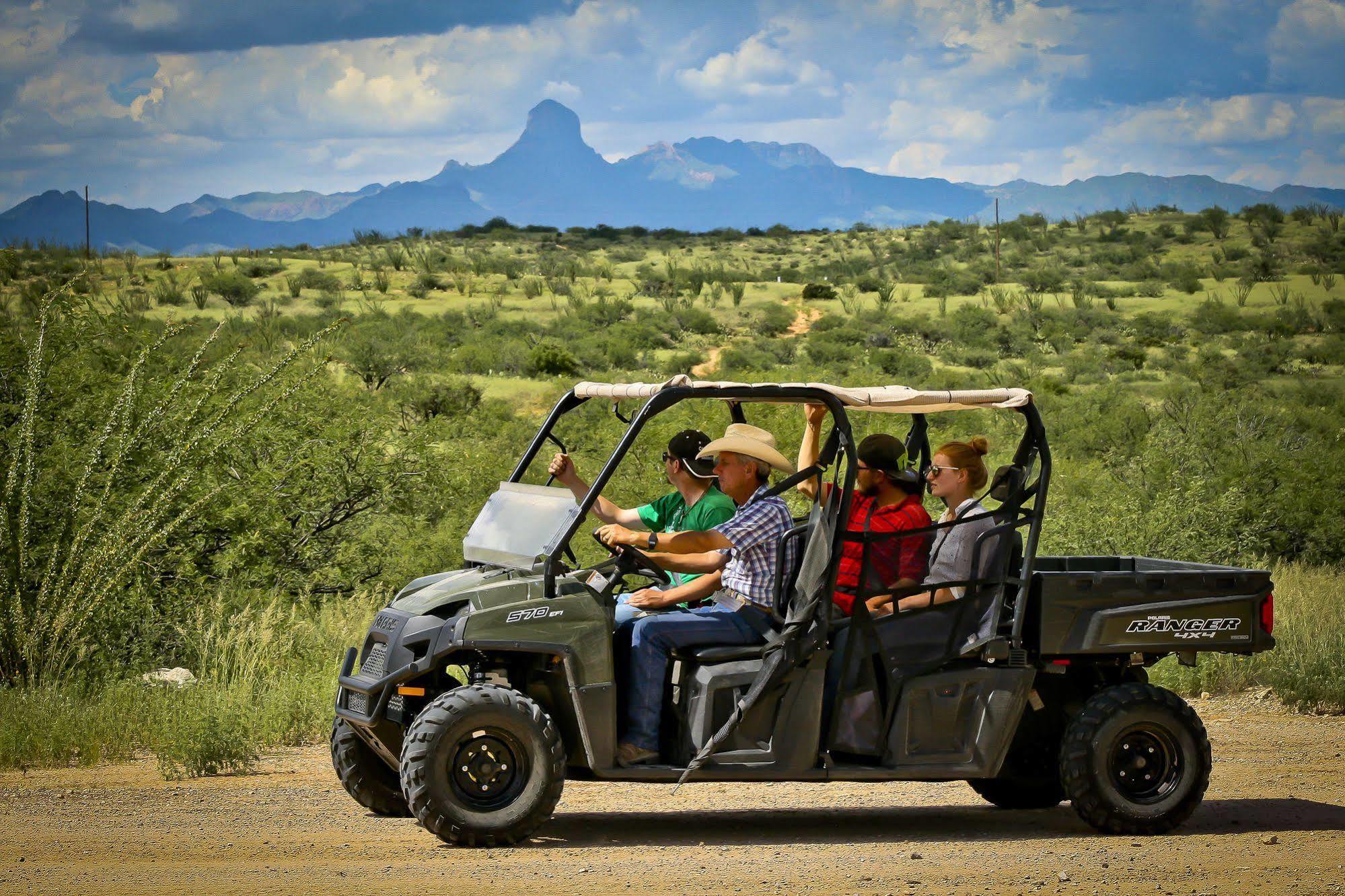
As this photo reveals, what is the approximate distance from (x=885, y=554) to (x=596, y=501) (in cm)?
161

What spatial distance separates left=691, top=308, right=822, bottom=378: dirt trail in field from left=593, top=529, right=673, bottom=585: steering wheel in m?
31.9

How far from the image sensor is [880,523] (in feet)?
26.3

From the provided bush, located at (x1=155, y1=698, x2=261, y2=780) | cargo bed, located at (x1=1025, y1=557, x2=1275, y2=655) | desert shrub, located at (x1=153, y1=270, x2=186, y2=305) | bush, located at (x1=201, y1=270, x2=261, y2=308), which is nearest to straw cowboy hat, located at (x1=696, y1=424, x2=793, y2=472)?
cargo bed, located at (x1=1025, y1=557, x2=1275, y2=655)

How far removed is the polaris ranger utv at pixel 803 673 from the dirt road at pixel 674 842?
1.04ft

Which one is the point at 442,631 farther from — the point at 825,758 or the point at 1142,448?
the point at 1142,448

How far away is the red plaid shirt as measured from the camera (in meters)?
7.75

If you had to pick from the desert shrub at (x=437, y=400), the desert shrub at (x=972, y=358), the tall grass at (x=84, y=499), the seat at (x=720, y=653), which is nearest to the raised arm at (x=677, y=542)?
the seat at (x=720, y=653)

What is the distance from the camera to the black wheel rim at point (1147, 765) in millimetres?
7879

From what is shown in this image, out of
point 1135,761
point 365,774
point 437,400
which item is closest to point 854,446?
point 1135,761

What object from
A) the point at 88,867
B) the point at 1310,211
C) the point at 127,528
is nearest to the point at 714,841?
the point at 88,867

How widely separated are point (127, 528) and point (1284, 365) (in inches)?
1413

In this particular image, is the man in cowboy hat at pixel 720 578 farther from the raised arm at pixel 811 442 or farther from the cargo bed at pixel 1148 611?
the cargo bed at pixel 1148 611

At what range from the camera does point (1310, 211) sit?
7219 cm

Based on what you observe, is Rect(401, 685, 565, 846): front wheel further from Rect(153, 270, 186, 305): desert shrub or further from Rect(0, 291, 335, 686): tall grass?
Rect(153, 270, 186, 305): desert shrub
